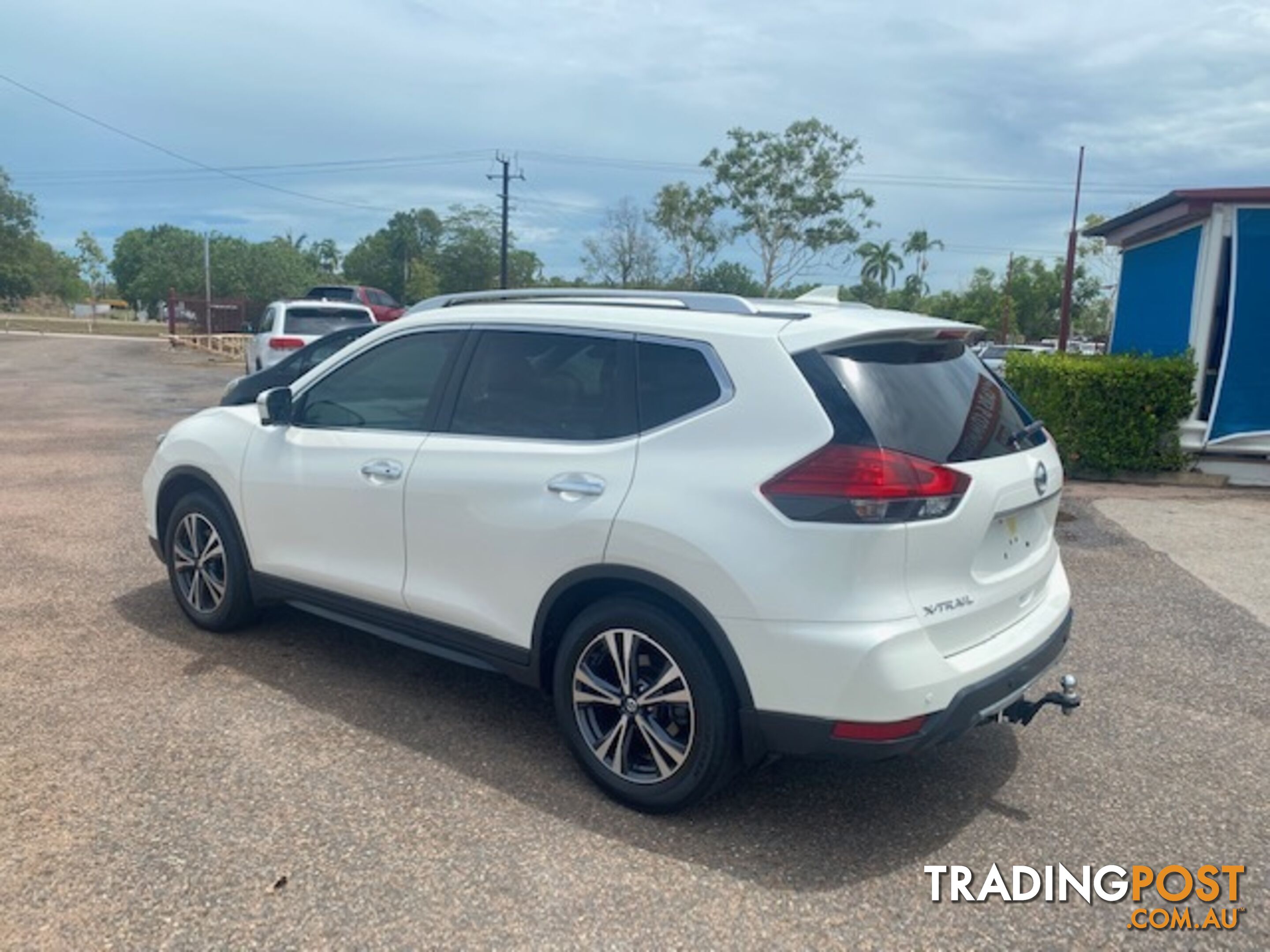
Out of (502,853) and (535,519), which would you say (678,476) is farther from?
(502,853)

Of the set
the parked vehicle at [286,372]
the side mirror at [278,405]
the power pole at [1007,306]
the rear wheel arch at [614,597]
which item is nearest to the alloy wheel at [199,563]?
the side mirror at [278,405]

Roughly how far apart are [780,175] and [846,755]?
3146 cm

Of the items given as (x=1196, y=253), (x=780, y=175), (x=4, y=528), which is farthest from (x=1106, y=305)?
(x=4, y=528)

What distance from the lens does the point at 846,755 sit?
290 centimetres

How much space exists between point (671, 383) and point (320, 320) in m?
13.6

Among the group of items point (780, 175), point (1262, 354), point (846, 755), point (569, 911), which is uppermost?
point (780, 175)

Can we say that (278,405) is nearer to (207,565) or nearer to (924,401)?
(207,565)

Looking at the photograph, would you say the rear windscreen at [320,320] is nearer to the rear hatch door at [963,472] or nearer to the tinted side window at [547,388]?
the tinted side window at [547,388]

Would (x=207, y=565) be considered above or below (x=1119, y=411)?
below

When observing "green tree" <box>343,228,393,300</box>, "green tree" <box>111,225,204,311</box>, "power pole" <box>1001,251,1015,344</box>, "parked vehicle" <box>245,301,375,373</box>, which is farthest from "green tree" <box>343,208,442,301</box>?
"parked vehicle" <box>245,301,375,373</box>

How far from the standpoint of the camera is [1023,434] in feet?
11.6

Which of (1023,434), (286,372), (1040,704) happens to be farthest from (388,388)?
(286,372)

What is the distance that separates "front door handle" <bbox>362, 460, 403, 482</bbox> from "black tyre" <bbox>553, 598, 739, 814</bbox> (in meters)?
1.02

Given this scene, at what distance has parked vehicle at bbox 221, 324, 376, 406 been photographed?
739cm
